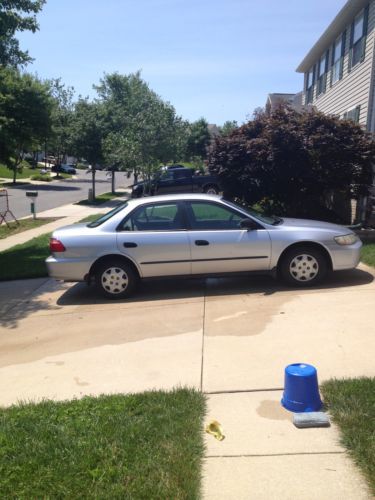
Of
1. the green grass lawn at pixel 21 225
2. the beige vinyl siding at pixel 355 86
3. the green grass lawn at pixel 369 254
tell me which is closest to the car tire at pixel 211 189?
the beige vinyl siding at pixel 355 86

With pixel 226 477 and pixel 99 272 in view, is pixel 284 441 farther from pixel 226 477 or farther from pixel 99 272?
pixel 99 272

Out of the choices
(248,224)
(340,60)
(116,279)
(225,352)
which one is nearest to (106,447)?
(225,352)

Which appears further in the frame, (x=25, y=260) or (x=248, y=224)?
(x=25, y=260)

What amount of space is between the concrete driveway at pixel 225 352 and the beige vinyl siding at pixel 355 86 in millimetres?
7634

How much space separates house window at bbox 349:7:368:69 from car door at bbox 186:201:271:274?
9.58 metres

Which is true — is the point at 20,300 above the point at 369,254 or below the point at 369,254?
below

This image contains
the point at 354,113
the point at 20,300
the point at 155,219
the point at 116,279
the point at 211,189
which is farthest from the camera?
the point at 211,189

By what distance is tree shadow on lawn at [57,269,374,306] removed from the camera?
23.1 feet

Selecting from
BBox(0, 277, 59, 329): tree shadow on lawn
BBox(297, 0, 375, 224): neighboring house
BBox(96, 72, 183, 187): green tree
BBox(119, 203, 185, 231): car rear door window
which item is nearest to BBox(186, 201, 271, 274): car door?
BBox(119, 203, 185, 231): car rear door window

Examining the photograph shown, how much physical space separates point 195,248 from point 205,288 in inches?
30.1

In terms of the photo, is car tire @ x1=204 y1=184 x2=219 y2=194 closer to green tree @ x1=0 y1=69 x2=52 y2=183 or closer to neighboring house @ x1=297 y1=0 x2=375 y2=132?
neighboring house @ x1=297 y1=0 x2=375 y2=132

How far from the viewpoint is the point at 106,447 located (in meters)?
3.17

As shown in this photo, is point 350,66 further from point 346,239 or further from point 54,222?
point 54,222

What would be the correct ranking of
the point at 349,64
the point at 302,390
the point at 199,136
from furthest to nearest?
the point at 199,136
the point at 349,64
the point at 302,390
